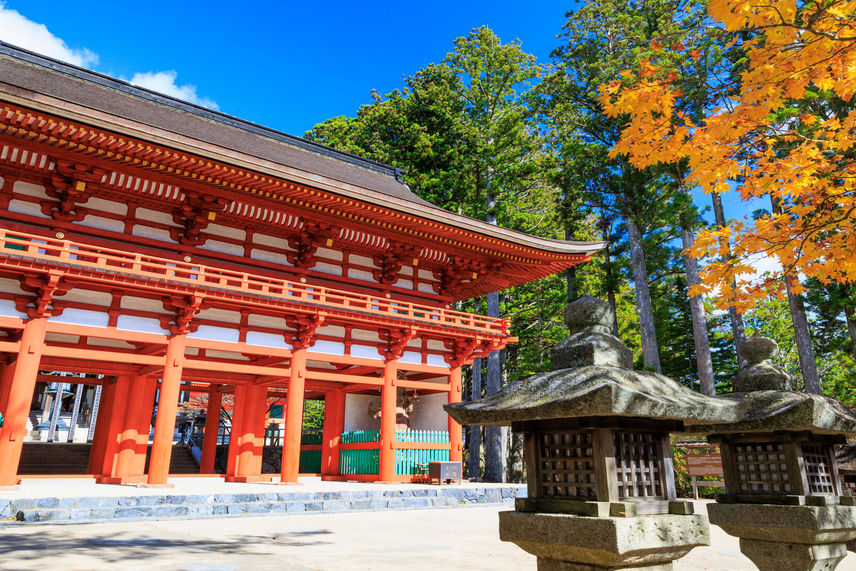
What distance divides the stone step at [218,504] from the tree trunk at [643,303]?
9.40m

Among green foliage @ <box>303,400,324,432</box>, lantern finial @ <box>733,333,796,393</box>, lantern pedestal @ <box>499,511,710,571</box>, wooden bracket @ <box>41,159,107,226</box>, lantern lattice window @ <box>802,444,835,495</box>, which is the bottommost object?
lantern pedestal @ <box>499,511,710,571</box>

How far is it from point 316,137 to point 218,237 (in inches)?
820

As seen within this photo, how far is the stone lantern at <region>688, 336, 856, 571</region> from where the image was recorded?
417 centimetres

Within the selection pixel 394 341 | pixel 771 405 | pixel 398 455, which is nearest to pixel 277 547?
pixel 771 405

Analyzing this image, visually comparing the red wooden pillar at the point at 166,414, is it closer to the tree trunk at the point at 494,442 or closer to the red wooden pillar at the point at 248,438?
the red wooden pillar at the point at 248,438

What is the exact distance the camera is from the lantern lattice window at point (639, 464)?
3.50m

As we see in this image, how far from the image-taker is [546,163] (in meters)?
24.3

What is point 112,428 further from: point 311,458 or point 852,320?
point 852,320

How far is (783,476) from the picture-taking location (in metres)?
4.43

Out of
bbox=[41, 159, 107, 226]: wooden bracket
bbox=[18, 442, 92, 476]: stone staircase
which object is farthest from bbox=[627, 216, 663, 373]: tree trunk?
bbox=[18, 442, 92, 476]: stone staircase

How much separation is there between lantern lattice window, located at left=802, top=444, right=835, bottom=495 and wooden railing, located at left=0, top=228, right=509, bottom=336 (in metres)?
10.9

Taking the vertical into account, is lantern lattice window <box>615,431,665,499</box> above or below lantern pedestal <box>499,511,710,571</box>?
above

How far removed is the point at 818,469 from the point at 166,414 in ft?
38.5

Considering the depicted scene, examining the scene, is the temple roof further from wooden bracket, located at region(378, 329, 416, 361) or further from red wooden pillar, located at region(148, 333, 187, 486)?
red wooden pillar, located at region(148, 333, 187, 486)
